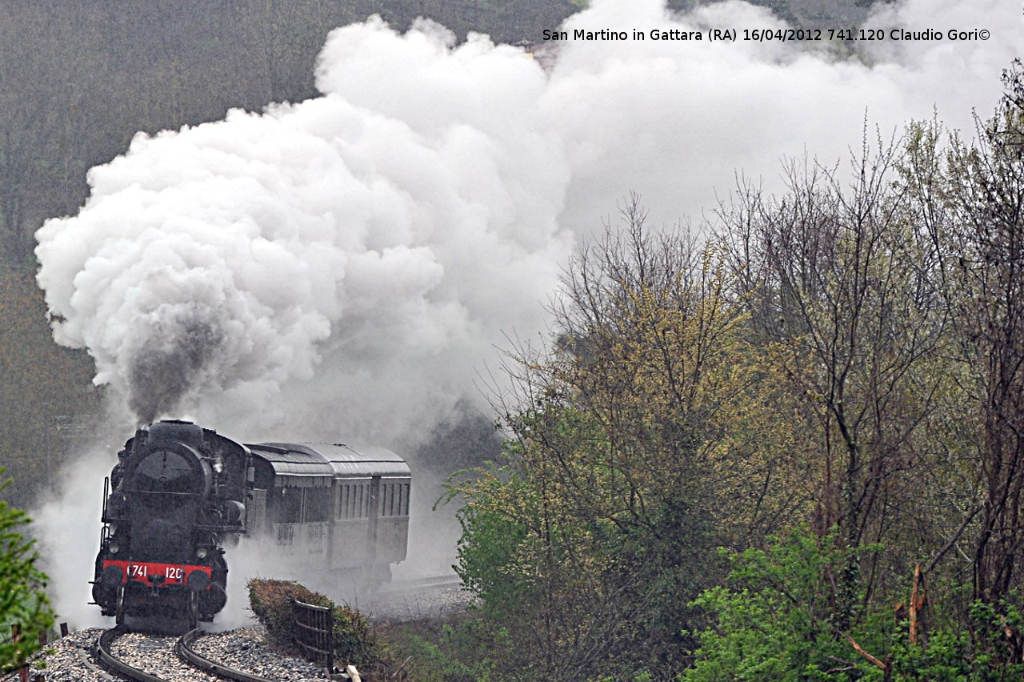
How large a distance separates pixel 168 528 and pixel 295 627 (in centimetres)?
248

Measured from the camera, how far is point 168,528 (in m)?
15.1

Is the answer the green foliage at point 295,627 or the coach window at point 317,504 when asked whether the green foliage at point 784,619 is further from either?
the coach window at point 317,504

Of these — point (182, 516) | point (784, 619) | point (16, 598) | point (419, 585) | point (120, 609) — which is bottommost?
point (419, 585)

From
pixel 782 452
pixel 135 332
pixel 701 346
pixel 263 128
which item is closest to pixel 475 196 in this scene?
pixel 263 128

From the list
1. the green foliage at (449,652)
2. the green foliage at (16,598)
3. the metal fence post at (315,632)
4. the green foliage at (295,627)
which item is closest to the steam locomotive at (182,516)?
the green foliage at (295,627)

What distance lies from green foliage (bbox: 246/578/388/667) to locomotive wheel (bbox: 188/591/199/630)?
72 cm

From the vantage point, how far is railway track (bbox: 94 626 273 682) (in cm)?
1197

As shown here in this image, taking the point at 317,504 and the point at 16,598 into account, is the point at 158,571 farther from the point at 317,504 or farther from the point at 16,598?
the point at 16,598

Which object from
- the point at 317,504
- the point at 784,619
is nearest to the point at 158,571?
the point at 317,504

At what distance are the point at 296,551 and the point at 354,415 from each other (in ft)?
56.1

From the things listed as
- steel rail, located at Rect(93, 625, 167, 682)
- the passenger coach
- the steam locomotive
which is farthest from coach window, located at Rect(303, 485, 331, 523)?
steel rail, located at Rect(93, 625, 167, 682)

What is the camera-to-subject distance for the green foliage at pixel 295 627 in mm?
13531

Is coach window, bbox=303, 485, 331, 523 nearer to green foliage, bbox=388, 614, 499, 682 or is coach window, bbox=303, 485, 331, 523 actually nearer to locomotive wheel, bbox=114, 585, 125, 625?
green foliage, bbox=388, 614, 499, 682

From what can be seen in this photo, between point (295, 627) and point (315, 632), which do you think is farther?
point (295, 627)
